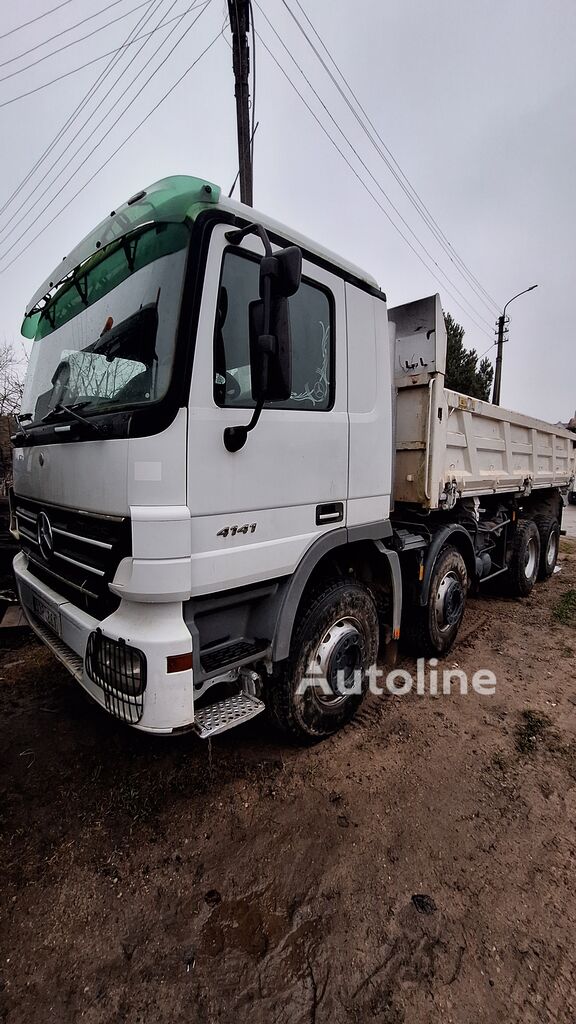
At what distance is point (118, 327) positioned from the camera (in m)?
2.07

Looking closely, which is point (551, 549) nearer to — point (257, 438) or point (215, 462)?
point (257, 438)

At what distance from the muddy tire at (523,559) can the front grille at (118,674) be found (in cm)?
507

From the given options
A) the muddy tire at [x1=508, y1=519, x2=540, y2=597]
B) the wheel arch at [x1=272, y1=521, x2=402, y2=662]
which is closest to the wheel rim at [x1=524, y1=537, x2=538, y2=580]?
the muddy tire at [x1=508, y1=519, x2=540, y2=597]

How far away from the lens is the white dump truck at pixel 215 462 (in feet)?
5.87

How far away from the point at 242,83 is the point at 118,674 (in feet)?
26.5

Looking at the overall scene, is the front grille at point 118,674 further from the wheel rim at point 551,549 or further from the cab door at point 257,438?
the wheel rim at point 551,549

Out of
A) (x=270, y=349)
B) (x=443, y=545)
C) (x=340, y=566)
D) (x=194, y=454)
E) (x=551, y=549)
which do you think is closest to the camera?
(x=270, y=349)

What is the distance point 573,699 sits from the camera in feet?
11.2

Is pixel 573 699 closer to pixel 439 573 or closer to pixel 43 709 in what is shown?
pixel 439 573

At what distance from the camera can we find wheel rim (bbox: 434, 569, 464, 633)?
12.4ft

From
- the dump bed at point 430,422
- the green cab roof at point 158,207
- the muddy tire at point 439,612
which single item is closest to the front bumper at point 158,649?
the green cab roof at point 158,207

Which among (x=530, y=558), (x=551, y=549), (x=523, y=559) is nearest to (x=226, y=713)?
(x=523, y=559)

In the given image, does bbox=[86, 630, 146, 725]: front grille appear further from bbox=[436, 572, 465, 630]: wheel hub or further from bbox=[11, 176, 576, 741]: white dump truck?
bbox=[436, 572, 465, 630]: wheel hub

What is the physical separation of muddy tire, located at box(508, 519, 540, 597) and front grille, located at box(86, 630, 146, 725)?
5068 mm
